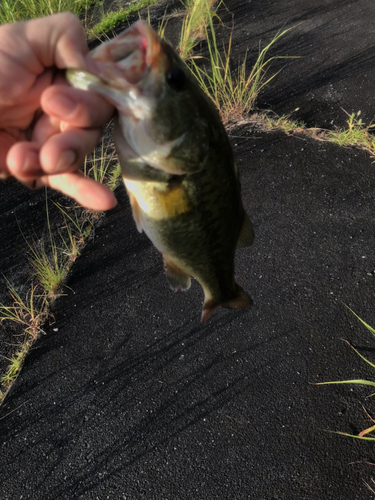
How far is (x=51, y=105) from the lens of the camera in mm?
1034

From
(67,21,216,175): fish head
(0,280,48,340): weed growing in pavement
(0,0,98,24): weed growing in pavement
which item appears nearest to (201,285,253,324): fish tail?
(67,21,216,175): fish head

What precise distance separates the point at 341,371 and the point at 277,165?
200 cm

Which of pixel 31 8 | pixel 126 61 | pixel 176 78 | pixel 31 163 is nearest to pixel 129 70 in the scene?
pixel 126 61

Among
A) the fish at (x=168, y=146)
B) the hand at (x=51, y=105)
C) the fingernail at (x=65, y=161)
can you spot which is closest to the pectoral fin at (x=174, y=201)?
the fish at (x=168, y=146)

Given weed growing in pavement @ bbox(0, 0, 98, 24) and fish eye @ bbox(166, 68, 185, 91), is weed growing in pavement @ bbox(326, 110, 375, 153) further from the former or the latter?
weed growing in pavement @ bbox(0, 0, 98, 24)

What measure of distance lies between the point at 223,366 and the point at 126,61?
2130 mm

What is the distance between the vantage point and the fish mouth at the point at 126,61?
104 cm

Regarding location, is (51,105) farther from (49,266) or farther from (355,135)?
(355,135)

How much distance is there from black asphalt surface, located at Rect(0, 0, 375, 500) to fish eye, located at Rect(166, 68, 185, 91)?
2030 mm

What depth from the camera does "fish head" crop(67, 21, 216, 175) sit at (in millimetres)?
1045

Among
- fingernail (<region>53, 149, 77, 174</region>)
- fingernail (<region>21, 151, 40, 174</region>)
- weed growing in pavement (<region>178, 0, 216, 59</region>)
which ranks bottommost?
weed growing in pavement (<region>178, 0, 216, 59</region>)

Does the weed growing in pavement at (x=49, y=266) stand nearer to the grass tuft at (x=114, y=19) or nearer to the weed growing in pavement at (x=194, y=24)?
the weed growing in pavement at (x=194, y=24)

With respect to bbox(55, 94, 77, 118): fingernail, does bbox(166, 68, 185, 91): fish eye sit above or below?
below

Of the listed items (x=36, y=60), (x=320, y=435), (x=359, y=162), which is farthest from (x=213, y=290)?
(x=359, y=162)
